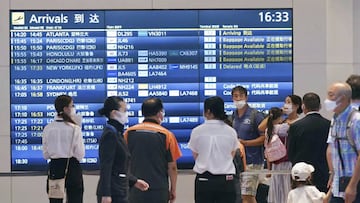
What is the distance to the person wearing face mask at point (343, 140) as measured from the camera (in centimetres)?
713

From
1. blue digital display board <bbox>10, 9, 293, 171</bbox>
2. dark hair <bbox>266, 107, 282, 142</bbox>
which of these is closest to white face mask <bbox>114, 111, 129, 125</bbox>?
dark hair <bbox>266, 107, 282, 142</bbox>

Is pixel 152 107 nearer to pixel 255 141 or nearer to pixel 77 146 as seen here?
pixel 77 146

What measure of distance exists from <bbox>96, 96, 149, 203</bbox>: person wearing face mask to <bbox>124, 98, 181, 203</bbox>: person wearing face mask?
40 cm

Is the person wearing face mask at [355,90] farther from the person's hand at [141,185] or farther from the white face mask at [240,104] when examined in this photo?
the white face mask at [240,104]

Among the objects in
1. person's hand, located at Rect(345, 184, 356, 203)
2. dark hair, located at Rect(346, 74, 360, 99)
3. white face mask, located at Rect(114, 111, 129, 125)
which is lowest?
person's hand, located at Rect(345, 184, 356, 203)

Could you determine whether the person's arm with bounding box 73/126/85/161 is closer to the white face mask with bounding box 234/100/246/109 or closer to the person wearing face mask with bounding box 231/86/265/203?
the person wearing face mask with bounding box 231/86/265/203

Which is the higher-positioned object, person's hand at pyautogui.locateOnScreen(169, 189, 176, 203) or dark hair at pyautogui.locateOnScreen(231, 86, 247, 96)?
dark hair at pyautogui.locateOnScreen(231, 86, 247, 96)

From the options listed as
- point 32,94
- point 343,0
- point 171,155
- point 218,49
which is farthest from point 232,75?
point 171,155

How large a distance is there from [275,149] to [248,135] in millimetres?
630

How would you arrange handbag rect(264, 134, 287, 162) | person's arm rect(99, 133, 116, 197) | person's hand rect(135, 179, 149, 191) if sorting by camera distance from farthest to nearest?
1. handbag rect(264, 134, 287, 162)
2. person's hand rect(135, 179, 149, 191)
3. person's arm rect(99, 133, 116, 197)

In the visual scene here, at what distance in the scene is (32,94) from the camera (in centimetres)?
1203

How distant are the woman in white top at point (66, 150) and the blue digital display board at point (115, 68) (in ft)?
7.22

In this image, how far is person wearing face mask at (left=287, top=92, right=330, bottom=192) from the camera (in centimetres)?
927

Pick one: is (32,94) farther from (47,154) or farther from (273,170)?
(273,170)
